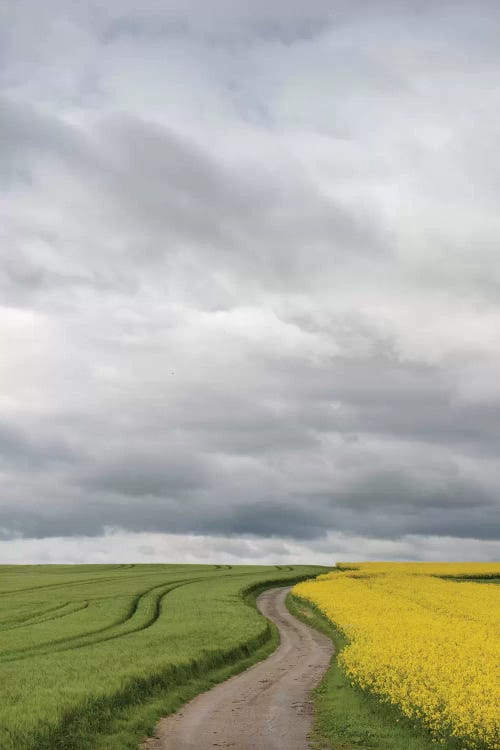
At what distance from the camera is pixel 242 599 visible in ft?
241

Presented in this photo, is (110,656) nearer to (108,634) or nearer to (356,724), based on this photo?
(108,634)

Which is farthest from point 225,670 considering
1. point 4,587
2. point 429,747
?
point 4,587

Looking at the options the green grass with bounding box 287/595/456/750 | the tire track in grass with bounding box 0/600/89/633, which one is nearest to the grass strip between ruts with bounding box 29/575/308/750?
the green grass with bounding box 287/595/456/750

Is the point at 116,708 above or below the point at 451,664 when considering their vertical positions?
below

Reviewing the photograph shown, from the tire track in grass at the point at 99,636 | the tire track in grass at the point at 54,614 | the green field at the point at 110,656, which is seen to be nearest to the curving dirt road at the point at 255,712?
the green field at the point at 110,656

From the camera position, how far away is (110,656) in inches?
1460

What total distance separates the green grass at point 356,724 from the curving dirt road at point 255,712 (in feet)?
2.12

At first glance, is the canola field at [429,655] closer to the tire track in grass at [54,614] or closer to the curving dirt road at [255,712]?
the curving dirt road at [255,712]

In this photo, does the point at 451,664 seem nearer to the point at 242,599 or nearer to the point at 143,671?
the point at 143,671

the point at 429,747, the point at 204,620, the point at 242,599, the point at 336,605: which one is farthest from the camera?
the point at 242,599

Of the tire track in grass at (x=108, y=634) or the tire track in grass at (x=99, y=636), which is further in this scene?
the tire track in grass at (x=108, y=634)

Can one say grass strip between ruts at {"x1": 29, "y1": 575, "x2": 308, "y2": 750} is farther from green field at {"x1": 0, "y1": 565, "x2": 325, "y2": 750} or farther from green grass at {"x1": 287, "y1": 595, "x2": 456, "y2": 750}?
green grass at {"x1": 287, "y1": 595, "x2": 456, "y2": 750}

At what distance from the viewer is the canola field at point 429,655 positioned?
2283 cm

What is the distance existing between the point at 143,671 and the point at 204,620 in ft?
73.3
